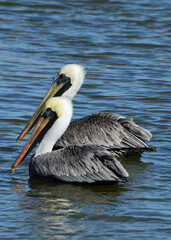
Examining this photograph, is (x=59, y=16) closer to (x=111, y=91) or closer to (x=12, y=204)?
(x=111, y=91)

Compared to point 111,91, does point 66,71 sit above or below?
above

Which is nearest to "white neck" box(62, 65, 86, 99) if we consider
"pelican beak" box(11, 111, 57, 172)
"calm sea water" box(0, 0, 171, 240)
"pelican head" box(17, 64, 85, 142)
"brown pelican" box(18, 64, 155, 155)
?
"pelican head" box(17, 64, 85, 142)

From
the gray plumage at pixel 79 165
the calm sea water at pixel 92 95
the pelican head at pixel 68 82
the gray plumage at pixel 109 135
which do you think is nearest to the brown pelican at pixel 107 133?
the gray plumage at pixel 109 135

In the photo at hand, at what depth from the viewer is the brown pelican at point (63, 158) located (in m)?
6.55

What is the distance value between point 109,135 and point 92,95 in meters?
2.33

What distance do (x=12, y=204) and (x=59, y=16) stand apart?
10.3m

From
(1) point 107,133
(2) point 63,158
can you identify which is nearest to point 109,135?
(1) point 107,133

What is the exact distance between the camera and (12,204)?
6102mm

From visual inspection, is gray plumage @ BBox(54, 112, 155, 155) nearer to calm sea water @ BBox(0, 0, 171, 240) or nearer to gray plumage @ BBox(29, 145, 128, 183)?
calm sea water @ BBox(0, 0, 171, 240)

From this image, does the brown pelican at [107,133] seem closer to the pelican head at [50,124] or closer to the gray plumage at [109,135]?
the gray plumage at [109,135]

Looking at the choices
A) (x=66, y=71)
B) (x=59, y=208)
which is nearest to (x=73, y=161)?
(x=59, y=208)

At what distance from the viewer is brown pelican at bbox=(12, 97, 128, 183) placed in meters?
6.55

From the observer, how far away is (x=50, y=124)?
7172 millimetres

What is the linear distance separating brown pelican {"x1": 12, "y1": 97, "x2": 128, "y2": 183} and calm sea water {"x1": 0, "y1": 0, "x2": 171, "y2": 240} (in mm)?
148
